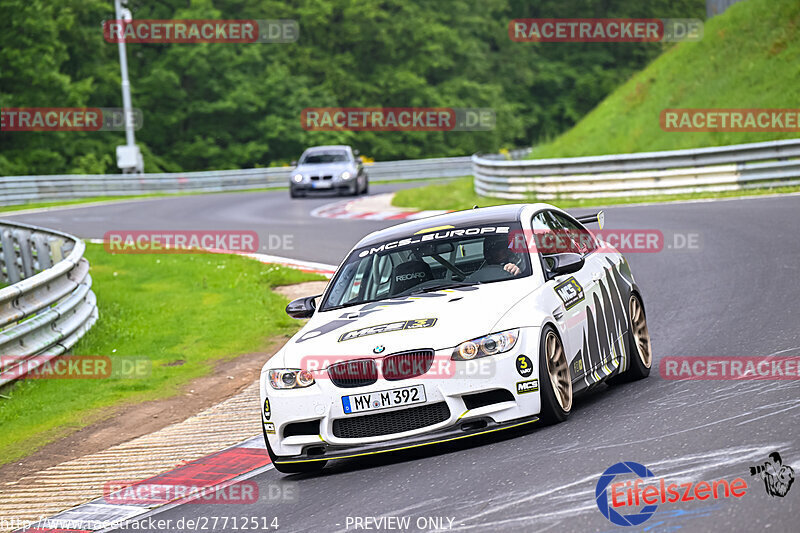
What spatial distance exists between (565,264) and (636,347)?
4.26ft

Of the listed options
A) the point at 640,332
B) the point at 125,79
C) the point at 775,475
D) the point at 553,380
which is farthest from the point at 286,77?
the point at 775,475

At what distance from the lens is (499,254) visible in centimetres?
838

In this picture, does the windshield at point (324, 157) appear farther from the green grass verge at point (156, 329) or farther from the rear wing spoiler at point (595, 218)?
the rear wing spoiler at point (595, 218)

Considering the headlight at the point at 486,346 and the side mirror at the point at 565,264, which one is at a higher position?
the side mirror at the point at 565,264

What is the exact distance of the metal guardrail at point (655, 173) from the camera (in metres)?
23.3

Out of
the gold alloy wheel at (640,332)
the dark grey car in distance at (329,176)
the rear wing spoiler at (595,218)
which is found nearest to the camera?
the gold alloy wheel at (640,332)

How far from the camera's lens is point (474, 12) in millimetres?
77125

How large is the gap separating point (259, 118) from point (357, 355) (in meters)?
55.5

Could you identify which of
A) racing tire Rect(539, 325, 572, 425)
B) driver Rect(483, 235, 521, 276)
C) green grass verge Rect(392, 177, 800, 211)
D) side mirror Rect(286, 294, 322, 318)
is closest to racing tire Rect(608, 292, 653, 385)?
driver Rect(483, 235, 521, 276)

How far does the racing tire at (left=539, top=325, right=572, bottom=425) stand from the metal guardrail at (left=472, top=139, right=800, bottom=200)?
16.7 m

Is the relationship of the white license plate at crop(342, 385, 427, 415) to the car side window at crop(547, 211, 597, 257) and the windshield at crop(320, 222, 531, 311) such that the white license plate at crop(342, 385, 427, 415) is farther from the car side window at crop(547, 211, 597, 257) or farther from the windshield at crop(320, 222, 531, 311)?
the car side window at crop(547, 211, 597, 257)

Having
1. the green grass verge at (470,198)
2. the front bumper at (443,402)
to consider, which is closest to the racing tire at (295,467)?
the front bumper at (443,402)

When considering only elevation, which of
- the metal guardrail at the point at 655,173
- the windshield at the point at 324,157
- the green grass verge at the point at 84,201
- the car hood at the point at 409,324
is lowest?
the green grass verge at the point at 84,201

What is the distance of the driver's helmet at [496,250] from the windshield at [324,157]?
27692 millimetres
